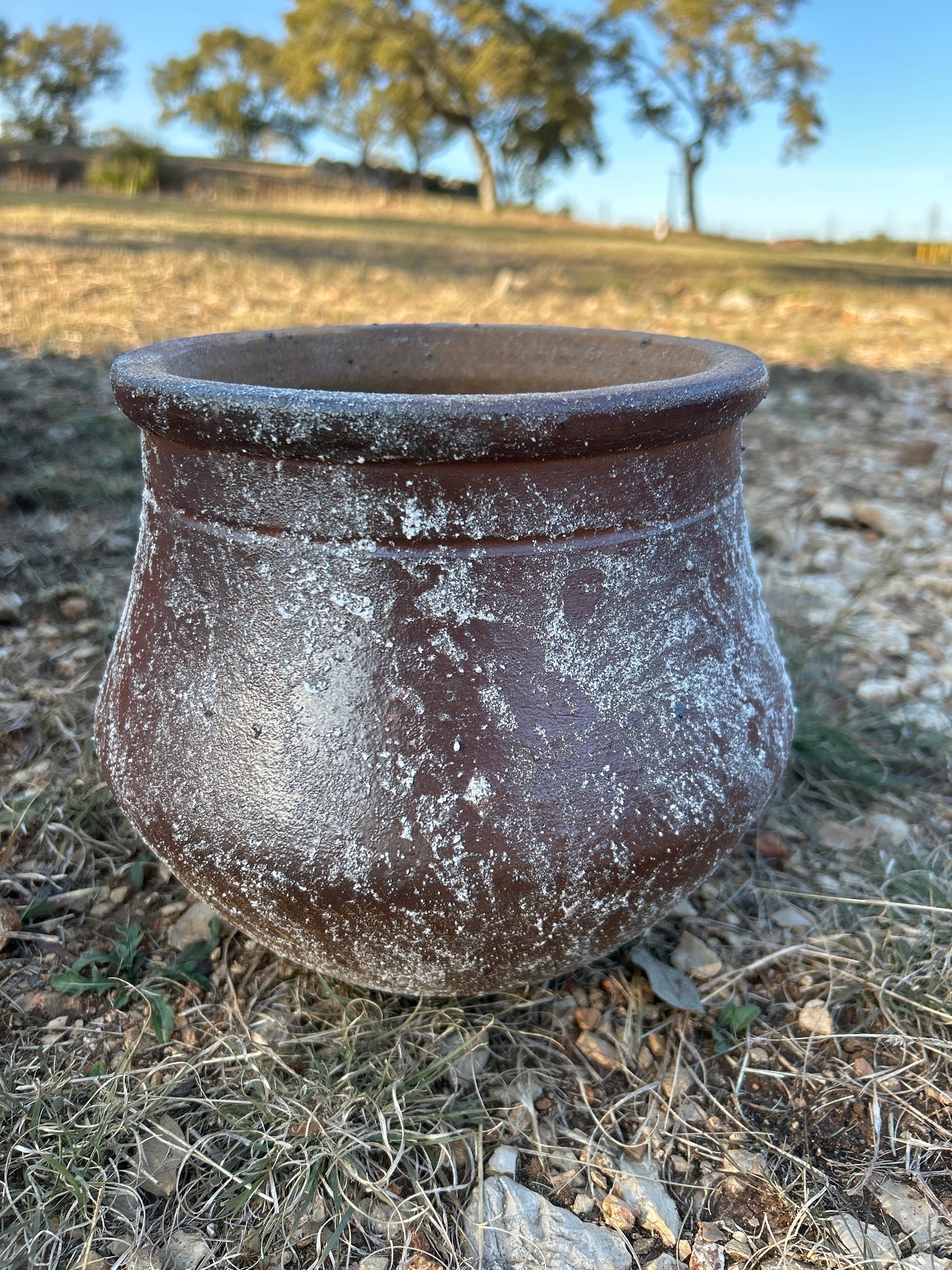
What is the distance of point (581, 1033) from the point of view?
1.62 meters

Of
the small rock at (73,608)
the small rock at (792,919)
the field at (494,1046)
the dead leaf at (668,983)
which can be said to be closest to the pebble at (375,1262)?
the field at (494,1046)

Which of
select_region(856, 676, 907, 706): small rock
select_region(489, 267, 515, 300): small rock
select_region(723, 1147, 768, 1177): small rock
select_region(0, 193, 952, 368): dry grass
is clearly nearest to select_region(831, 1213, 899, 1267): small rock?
select_region(723, 1147, 768, 1177): small rock

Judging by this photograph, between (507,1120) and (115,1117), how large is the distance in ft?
1.82

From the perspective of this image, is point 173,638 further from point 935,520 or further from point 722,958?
point 935,520

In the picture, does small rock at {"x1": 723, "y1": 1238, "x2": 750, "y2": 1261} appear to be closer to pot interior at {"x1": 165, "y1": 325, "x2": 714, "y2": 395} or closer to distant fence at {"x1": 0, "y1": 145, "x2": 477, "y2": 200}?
pot interior at {"x1": 165, "y1": 325, "x2": 714, "y2": 395}

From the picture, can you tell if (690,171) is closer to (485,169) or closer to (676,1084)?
(485,169)

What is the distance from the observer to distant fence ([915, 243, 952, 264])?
680 inches

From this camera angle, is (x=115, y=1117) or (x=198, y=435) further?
(x=115, y=1117)

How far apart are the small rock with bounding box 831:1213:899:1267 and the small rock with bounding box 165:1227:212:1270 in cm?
83

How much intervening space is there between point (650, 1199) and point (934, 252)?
1963 centimetres

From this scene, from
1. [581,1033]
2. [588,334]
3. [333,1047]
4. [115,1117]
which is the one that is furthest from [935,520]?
[115,1117]

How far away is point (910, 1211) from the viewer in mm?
1382

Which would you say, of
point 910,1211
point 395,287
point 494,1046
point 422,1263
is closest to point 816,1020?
point 910,1211

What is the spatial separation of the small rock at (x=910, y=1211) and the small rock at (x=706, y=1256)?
247 mm
